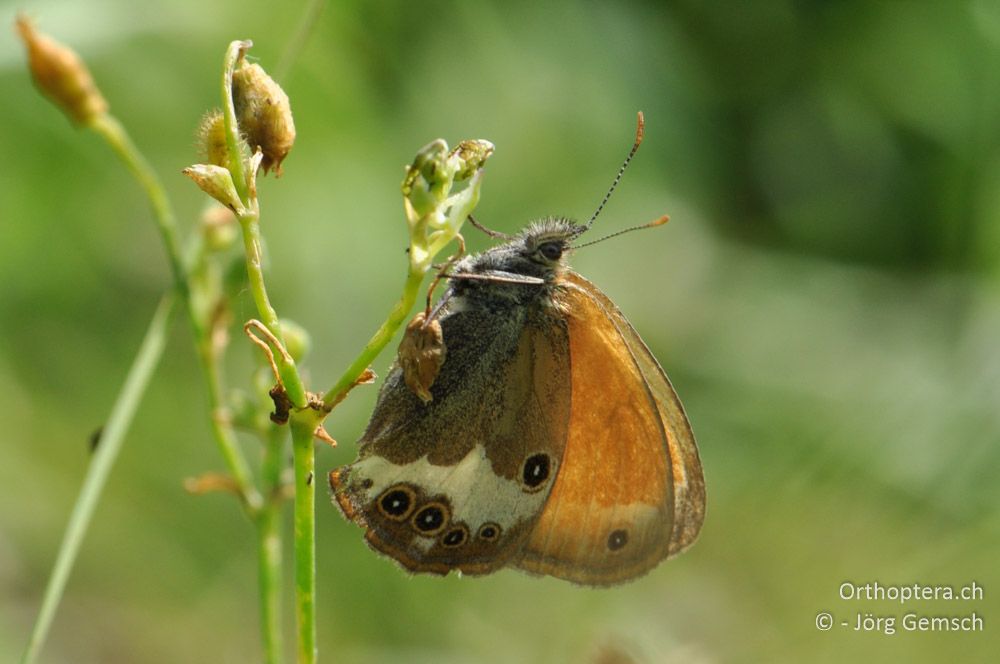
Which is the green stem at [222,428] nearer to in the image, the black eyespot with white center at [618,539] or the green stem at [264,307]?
the green stem at [264,307]

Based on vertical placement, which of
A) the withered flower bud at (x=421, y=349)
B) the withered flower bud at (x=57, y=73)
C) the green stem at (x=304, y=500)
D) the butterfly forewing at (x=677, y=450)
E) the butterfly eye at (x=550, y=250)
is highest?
the butterfly eye at (x=550, y=250)

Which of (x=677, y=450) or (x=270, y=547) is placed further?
(x=677, y=450)

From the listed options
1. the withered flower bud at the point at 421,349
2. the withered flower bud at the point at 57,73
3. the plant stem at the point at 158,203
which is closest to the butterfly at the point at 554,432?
the withered flower bud at the point at 421,349

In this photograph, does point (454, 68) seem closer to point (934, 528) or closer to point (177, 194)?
point (177, 194)

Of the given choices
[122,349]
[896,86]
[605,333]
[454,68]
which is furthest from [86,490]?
[896,86]

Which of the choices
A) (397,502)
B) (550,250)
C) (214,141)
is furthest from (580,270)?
(214,141)

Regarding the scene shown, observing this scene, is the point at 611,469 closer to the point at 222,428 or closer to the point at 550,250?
the point at 550,250

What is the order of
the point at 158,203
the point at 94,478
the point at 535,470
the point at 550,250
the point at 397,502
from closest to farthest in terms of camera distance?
1. the point at 94,478
2. the point at 158,203
3. the point at 397,502
4. the point at 535,470
5. the point at 550,250

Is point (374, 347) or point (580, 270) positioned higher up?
point (580, 270)
